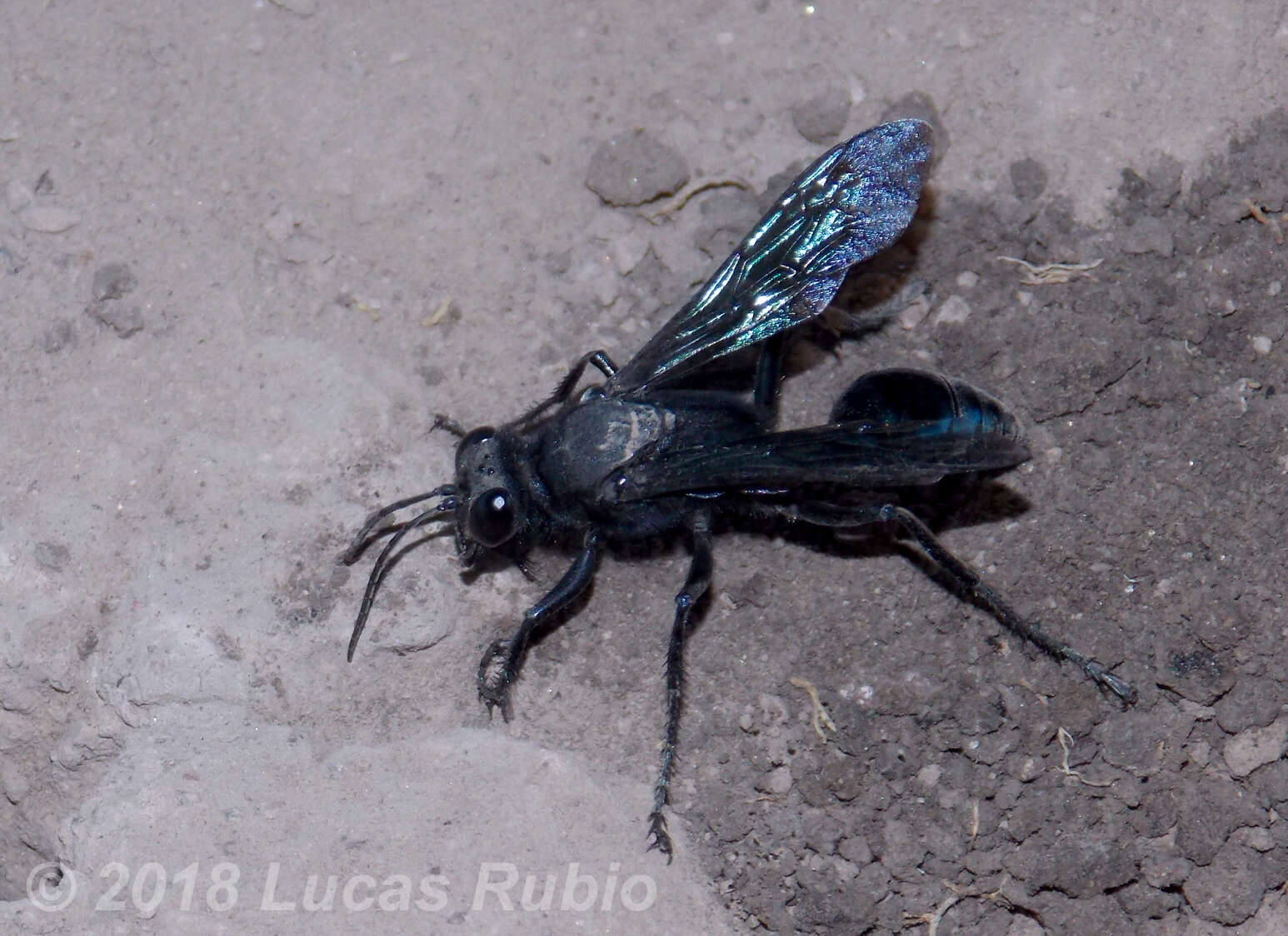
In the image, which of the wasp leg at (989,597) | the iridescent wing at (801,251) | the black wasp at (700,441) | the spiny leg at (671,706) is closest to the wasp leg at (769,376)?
the black wasp at (700,441)

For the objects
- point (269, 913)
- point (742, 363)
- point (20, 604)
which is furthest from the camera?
point (742, 363)

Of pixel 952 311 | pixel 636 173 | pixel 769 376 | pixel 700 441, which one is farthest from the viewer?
pixel 636 173

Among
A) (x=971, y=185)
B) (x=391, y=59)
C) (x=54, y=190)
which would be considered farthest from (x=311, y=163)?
(x=971, y=185)

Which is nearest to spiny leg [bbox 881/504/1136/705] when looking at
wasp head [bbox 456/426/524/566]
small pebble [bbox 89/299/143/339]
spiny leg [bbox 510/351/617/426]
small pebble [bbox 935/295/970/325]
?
small pebble [bbox 935/295/970/325]

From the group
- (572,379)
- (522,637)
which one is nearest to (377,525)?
(522,637)

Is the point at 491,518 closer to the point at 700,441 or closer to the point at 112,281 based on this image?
the point at 700,441

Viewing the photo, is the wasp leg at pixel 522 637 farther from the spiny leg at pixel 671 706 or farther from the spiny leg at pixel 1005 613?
the spiny leg at pixel 1005 613

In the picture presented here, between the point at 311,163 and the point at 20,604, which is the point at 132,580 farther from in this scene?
the point at 311,163
